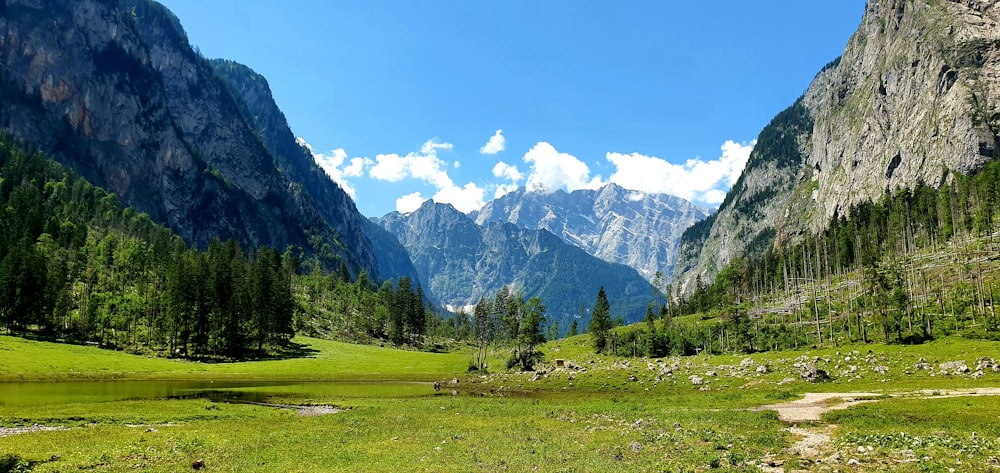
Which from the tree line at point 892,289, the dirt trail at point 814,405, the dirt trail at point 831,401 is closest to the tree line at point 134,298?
the tree line at point 892,289

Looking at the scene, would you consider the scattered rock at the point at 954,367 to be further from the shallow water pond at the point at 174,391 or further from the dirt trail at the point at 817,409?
the shallow water pond at the point at 174,391

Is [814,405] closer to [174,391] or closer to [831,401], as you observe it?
[831,401]

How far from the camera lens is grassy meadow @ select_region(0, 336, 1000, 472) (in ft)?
82.8

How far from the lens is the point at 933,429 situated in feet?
98.9

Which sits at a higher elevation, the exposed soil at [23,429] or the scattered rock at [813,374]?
the exposed soil at [23,429]

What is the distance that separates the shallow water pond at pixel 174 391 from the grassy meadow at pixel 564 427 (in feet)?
4.27

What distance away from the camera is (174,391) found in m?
66.1

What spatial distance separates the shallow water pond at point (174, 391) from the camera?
53312mm

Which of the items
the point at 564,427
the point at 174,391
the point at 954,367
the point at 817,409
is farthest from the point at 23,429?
the point at 954,367

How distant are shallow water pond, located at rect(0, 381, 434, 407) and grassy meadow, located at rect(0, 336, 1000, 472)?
1302 mm

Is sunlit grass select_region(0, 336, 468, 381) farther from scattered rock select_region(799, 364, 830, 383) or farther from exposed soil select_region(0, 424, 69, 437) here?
scattered rock select_region(799, 364, 830, 383)

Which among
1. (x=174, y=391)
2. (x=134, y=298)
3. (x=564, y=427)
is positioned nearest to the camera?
(x=564, y=427)

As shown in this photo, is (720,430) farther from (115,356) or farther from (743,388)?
(115,356)

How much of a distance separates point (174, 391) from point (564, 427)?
178 ft
